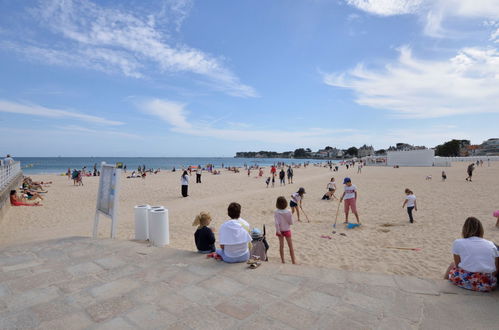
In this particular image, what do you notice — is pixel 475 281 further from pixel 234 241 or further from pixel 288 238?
pixel 234 241

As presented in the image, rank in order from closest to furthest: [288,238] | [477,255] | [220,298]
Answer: [220,298], [477,255], [288,238]

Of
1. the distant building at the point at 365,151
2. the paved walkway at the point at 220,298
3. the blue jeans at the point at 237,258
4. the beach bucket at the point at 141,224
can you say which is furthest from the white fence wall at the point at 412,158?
the distant building at the point at 365,151

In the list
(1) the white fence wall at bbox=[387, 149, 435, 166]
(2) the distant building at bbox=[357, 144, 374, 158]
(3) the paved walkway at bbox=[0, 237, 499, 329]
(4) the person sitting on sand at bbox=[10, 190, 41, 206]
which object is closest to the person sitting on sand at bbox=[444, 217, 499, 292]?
(3) the paved walkway at bbox=[0, 237, 499, 329]

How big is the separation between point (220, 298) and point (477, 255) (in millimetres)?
2918

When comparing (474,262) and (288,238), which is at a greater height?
(474,262)

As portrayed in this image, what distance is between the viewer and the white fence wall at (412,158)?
50812 mm

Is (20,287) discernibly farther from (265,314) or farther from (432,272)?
(432,272)

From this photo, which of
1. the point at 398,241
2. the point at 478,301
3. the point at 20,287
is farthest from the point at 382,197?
the point at 20,287

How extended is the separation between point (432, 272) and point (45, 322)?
19.2 feet

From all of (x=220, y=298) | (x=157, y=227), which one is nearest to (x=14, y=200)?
(x=157, y=227)

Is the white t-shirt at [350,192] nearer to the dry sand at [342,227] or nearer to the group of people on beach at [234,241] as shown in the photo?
the dry sand at [342,227]

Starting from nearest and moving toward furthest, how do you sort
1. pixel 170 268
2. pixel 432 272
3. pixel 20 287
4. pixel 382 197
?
pixel 20 287, pixel 170 268, pixel 432 272, pixel 382 197

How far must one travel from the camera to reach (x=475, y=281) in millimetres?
3004

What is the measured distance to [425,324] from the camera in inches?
95.3
